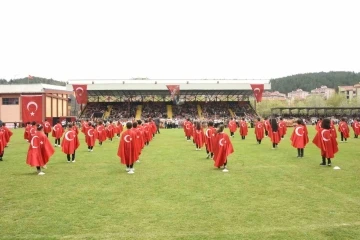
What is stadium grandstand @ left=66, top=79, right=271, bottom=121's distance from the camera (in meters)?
64.6

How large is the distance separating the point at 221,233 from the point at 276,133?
17790 mm

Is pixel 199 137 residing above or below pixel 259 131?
below

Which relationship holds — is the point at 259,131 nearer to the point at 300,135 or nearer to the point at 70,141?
the point at 300,135

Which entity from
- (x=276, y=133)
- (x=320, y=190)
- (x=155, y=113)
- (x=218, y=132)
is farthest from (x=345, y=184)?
(x=155, y=113)

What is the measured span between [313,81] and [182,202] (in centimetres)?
18165

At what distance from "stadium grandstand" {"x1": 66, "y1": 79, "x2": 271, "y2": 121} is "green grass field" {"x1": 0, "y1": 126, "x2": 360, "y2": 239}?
48848mm

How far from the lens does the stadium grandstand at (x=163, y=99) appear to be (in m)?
64.6

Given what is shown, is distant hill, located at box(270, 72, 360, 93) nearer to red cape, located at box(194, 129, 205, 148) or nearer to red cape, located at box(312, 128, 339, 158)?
red cape, located at box(194, 129, 205, 148)

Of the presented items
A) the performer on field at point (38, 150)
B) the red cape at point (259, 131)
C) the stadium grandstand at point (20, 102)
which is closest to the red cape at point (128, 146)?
the performer on field at point (38, 150)

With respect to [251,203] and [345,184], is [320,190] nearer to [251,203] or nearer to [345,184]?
[345,184]

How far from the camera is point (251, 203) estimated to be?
940cm

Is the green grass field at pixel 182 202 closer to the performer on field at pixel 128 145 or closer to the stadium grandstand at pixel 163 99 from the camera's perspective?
the performer on field at pixel 128 145

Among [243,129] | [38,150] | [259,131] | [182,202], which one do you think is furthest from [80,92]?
[182,202]

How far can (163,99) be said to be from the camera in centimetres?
7694
